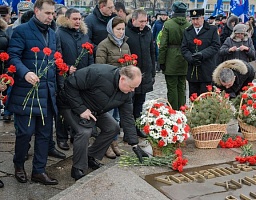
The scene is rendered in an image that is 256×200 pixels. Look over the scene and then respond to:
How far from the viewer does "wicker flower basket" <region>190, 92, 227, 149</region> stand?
5.16 meters

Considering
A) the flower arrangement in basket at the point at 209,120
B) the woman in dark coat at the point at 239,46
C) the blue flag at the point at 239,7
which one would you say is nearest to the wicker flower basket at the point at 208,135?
the flower arrangement in basket at the point at 209,120

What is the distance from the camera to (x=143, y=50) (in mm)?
6379

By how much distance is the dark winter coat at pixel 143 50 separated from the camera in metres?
6.32

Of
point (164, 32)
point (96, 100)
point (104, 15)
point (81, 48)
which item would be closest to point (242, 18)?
point (164, 32)

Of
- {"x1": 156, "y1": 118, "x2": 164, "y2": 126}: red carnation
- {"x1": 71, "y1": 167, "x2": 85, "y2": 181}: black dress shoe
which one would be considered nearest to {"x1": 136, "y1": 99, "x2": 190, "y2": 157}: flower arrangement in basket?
{"x1": 156, "y1": 118, "x2": 164, "y2": 126}: red carnation

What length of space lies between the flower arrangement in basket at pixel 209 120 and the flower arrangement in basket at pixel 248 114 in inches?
13.2

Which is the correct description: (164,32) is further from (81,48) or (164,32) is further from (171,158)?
(171,158)

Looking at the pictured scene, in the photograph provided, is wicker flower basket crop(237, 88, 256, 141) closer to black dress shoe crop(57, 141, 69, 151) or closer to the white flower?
the white flower

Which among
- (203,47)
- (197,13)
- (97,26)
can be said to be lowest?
(203,47)

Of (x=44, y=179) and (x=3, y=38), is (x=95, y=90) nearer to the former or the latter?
(x=44, y=179)

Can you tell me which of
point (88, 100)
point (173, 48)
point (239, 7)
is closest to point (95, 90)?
point (88, 100)

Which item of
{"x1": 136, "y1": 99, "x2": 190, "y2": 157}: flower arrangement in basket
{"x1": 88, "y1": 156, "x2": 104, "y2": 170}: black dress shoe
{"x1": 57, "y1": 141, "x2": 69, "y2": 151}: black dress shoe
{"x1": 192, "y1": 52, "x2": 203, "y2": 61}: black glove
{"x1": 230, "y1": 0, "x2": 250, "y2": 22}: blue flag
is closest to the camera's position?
{"x1": 136, "y1": 99, "x2": 190, "y2": 157}: flower arrangement in basket

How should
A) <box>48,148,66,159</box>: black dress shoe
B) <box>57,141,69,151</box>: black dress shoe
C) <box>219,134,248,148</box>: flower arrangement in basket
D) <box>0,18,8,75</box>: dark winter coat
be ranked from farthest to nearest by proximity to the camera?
1. <box>57,141,69,151</box>: black dress shoe
2. <box>48,148,66,159</box>: black dress shoe
3. <box>219,134,248,148</box>: flower arrangement in basket
4. <box>0,18,8,75</box>: dark winter coat

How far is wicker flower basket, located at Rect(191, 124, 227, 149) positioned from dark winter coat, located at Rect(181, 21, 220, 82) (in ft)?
6.05
